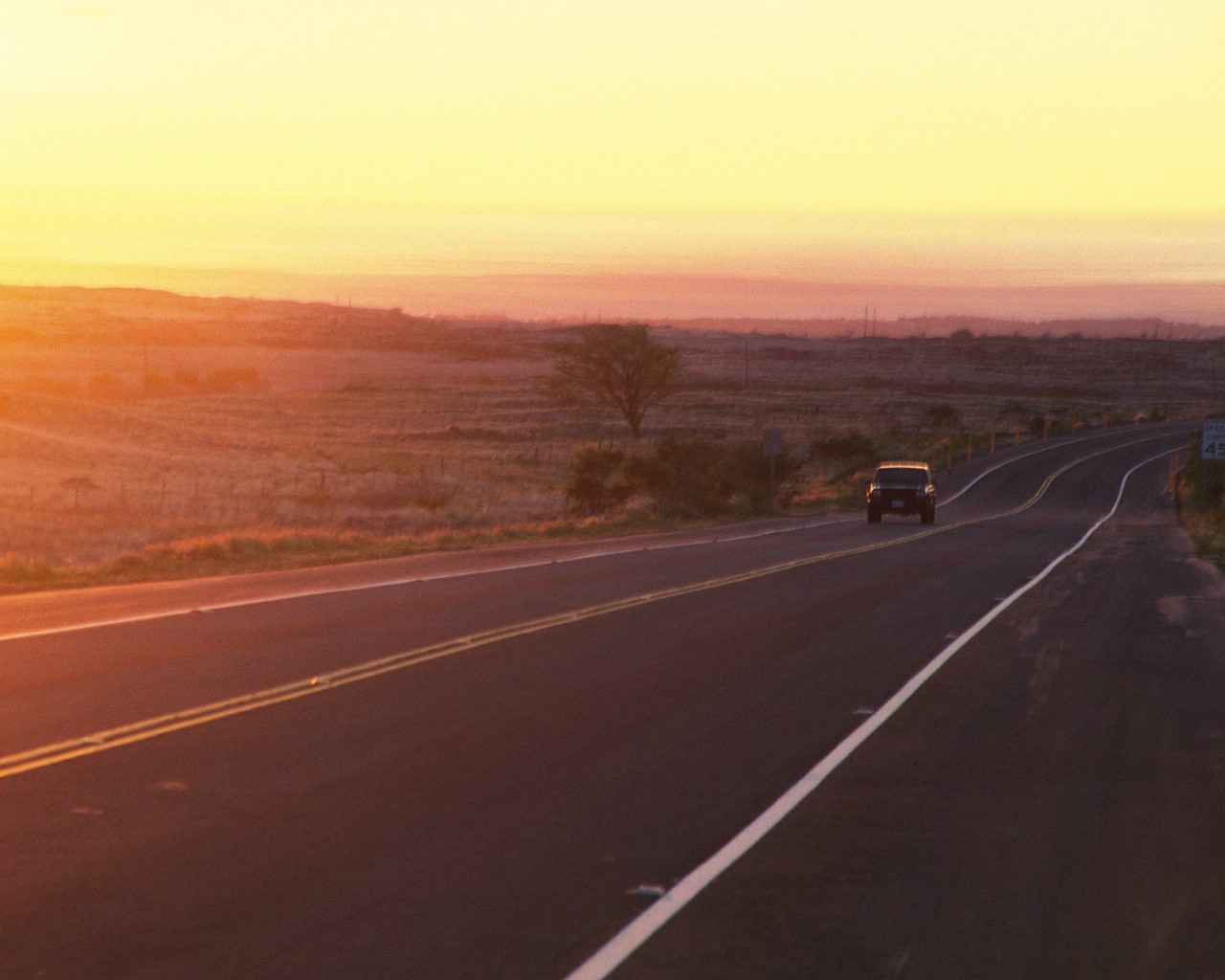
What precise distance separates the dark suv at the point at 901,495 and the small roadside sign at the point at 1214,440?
30.3 feet

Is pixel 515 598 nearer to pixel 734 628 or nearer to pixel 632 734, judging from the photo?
pixel 734 628

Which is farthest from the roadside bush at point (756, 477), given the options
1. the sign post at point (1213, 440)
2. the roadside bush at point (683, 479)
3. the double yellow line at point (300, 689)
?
the double yellow line at point (300, 689)

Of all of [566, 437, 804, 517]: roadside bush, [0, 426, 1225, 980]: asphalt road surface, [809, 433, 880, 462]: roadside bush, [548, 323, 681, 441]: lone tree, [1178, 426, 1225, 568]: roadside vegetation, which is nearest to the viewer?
[0, 426, 1225, 980]: asphalt road surface

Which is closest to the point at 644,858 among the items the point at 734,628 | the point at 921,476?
the point at 734,628

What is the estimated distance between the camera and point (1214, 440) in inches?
1313

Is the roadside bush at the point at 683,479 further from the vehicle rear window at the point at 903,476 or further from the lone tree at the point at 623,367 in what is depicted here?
the lone tree at the point at 623,367

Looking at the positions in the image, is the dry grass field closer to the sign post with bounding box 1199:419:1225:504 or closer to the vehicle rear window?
the vehicle rear window

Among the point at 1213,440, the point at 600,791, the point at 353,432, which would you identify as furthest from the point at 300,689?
the point at 353,432

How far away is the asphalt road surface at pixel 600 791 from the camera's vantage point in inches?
222

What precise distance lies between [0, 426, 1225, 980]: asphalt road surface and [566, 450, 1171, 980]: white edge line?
3 cm

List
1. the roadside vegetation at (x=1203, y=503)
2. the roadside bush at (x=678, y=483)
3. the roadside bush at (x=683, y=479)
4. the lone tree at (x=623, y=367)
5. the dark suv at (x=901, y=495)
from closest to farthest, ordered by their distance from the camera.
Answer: the roadside vegetation at (x=1203, y=503)
the dark suv at (x=901, y=495)
the roadside bush at (x=683, y=479)
the roadside bush at (x=678, y=483)
the lone tree at (x=623, y=367)

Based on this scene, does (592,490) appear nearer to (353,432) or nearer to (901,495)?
(901,495)

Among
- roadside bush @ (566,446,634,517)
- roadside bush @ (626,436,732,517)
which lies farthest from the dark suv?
roadside bush @ (566,446,634,517)

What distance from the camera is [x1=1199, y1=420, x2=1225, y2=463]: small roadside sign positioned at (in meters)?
32.9
